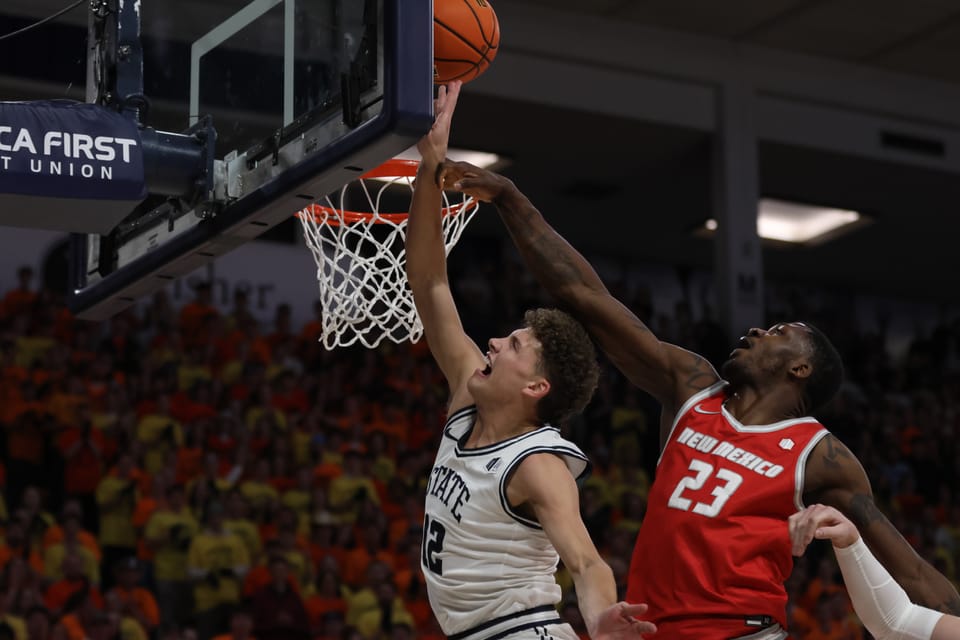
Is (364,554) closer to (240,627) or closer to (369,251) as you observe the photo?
(240,627)

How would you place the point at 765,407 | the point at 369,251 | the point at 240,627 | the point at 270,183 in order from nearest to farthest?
the point at 765,407, the point at 270,183, the point at 369,251, the point at 240,627

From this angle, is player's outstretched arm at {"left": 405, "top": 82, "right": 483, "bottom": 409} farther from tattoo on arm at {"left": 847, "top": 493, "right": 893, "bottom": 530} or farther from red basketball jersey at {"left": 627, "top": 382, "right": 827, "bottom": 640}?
tattoo on arm at {"left": 847, "top": 493, "right": 893, "bottom": 530}

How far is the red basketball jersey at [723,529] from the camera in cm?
381

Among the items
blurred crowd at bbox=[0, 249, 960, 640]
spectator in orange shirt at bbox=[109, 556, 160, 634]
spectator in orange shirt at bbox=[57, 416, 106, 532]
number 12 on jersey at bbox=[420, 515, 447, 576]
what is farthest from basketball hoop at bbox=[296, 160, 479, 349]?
spectator in orange shirt at bbox=[57, 416, 106, 532]

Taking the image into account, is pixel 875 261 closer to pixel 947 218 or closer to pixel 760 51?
pixel 947 218

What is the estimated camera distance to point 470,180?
415 centimetres

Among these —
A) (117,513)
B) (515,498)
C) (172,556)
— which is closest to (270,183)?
(515,498)

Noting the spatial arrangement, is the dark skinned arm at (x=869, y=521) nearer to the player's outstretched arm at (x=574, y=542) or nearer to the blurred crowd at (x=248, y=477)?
the player's outstretched arm at (x=574, y=542)

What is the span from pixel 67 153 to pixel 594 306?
1.66 metres

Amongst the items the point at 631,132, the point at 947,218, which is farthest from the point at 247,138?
the point at 947,218

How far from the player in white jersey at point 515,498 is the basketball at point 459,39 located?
931mm

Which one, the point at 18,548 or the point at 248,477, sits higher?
the point at 248,477

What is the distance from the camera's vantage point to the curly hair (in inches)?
152

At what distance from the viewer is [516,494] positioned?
12.0 ft
